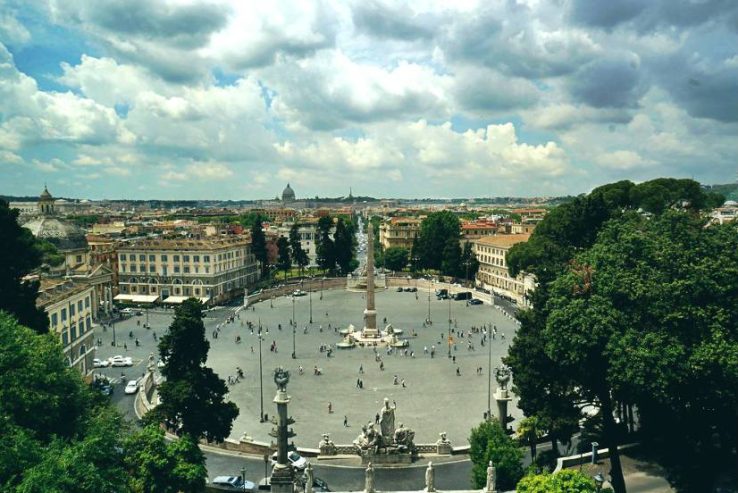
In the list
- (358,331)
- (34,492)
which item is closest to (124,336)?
(358,331)

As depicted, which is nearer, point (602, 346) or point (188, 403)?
point (602, 346)

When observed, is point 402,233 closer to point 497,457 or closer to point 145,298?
point 145,298

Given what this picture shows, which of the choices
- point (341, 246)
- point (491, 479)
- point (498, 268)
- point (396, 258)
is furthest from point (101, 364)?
point (396, 258)

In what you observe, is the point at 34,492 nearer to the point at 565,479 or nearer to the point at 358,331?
the point at 565,479

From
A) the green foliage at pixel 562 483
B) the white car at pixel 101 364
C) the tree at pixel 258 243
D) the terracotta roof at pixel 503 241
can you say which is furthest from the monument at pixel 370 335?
the green foliage at pixel 562 483

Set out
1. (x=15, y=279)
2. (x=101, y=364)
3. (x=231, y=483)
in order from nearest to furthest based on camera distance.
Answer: (x=231, y=483), (x=15, y=279), (x=101, y=364)

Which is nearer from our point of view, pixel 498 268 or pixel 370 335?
pixel 370 335

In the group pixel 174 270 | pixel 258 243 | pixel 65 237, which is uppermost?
pixel 65 237
